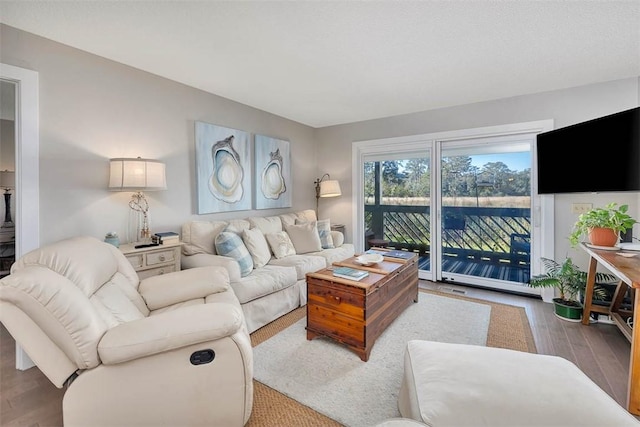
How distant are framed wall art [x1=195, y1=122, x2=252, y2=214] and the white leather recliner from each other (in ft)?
5.62

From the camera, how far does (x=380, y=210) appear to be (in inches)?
173

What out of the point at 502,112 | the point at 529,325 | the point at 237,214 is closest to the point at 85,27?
the point at 237,214

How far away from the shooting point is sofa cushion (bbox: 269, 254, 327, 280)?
2926 mm

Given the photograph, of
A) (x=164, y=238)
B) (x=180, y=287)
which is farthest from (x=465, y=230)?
(x=164, y=238)

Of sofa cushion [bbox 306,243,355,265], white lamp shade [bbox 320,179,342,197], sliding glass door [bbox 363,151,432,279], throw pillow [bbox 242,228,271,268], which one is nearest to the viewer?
throw pillow [bbox 242,228,271,268]

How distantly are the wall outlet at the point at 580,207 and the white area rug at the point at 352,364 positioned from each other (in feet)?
5.05

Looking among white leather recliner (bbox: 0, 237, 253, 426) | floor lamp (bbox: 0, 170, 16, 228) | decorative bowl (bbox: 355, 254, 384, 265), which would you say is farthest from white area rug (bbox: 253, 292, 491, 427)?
floor lamp (bbox: 0, 170, 16, 228)

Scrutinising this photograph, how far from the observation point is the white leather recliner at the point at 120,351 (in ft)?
3.59

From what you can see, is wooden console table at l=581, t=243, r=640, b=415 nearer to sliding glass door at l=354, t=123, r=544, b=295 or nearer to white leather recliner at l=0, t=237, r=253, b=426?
sliding glass door at l=354, t=123, r=544, b=295

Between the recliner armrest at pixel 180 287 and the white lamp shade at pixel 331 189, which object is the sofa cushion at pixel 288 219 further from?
the recliner armrest at pixel 180 287

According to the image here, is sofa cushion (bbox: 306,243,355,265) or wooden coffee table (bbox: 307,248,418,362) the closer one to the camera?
wooden coffee table (bbox: 307,248,418,362)

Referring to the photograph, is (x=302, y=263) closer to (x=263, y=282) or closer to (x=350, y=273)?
(x=263, y=282)

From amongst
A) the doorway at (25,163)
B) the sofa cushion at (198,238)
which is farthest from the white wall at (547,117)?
the doorway at (25,163)

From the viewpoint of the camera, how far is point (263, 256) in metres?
2.95
